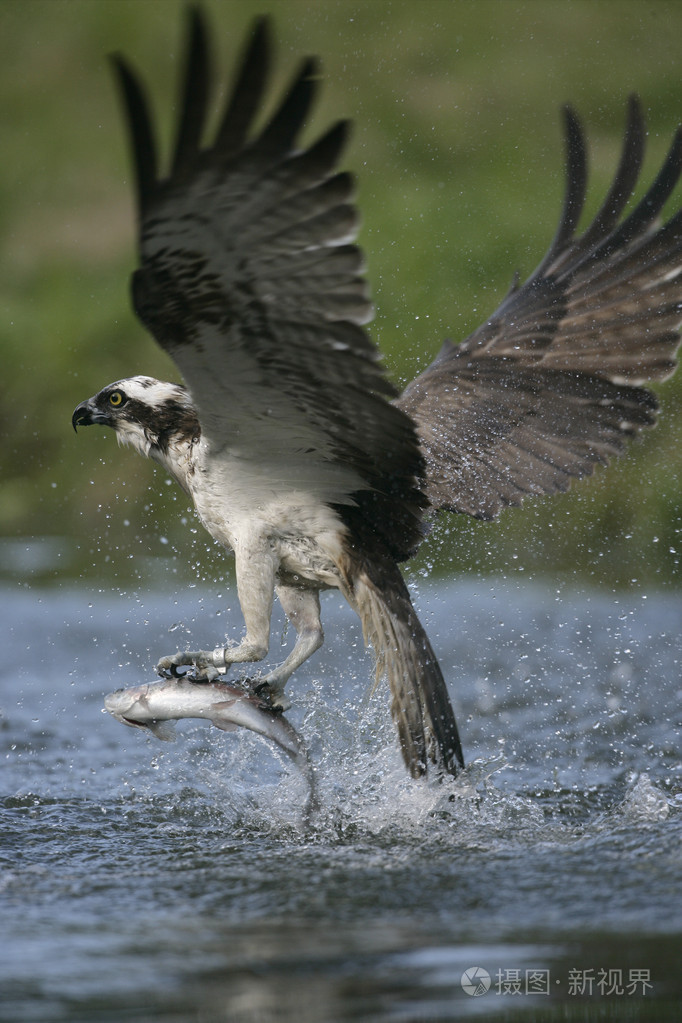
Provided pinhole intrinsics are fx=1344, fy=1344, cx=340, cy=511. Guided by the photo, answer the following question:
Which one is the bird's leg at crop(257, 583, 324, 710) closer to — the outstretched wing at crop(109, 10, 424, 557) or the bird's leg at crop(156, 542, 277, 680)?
the bird's leg at crop(156, 542, 277, 680)

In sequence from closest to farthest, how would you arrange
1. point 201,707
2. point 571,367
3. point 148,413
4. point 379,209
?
point 201,707 → point 148,413 → point 571,367 → point 379,209

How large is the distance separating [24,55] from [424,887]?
1540 cm

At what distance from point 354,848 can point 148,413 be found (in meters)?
1.90

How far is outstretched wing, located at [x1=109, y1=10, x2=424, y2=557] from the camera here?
3.65 m

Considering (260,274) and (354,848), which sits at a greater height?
(260,274)

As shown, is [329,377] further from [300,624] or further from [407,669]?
[300,624]

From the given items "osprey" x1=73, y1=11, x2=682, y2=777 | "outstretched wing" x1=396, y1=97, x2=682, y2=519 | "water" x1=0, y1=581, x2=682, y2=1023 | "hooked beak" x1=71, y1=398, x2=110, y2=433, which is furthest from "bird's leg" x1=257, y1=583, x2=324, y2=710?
"hooked beak" x1=71, y1=398, x2=110, y2=433

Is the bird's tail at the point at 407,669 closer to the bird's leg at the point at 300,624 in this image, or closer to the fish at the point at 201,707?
the bird's leg at the point at 300,624

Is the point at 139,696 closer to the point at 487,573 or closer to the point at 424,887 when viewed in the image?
the point at 424,887

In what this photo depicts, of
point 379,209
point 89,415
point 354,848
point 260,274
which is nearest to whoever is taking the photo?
point 260,274

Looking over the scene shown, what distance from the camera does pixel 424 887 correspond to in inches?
168

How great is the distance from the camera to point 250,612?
5270 millimetres

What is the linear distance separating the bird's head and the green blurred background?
4617 mm

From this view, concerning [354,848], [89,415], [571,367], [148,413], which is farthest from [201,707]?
[571,367]
